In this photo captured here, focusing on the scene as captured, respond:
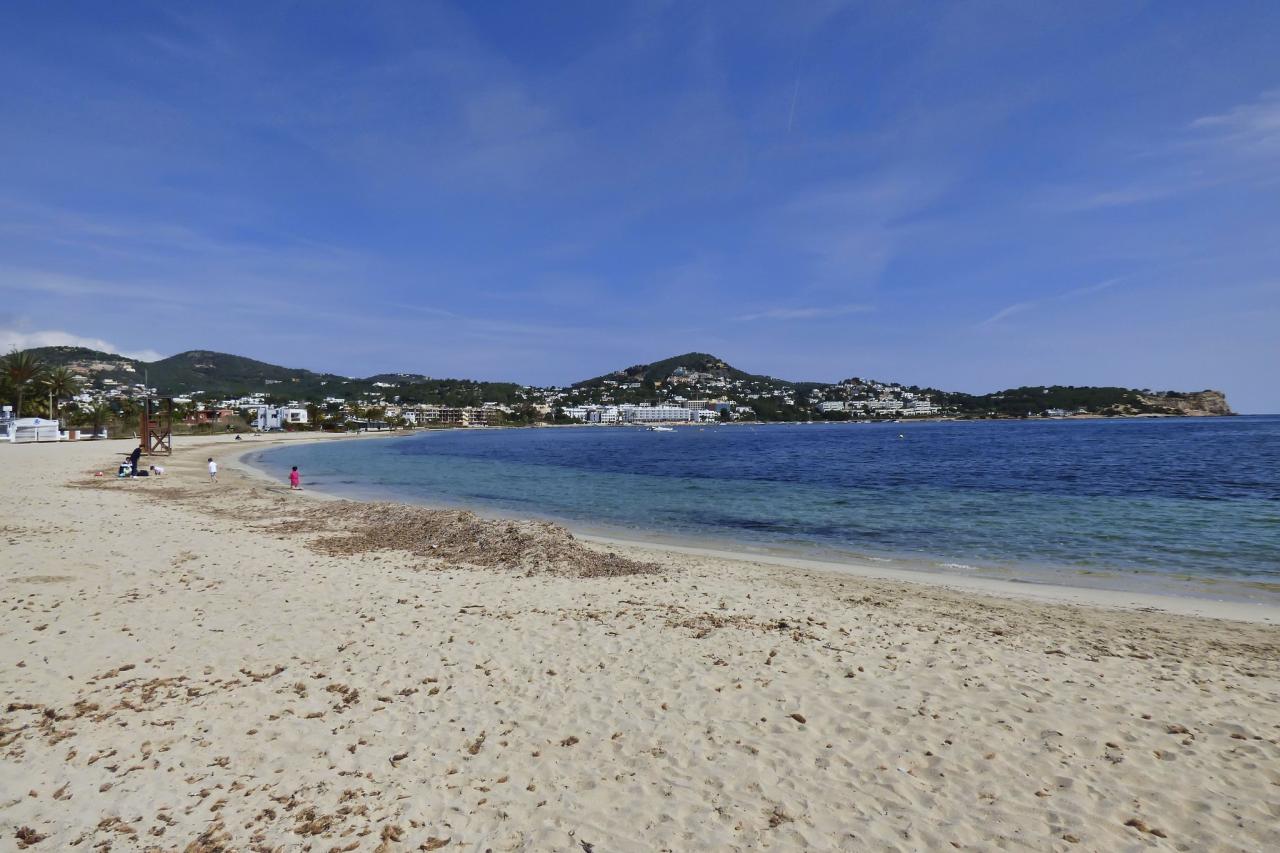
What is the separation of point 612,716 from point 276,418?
162 m

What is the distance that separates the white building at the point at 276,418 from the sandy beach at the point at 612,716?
148028 millimetres

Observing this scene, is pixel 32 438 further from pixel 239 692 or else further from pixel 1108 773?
pixel 1108 773

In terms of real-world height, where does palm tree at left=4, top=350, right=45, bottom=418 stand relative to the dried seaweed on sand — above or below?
above

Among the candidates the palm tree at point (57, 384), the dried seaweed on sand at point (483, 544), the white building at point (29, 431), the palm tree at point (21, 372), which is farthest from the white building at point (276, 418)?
the dried seaweed on sand at point (483, 544)

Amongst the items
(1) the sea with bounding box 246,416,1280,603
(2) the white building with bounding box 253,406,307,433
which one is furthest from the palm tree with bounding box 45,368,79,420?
(1) the sea with bounding box 246,416,1280,603

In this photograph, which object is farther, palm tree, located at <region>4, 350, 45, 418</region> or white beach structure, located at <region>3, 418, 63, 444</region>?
palm tree, located at <region>4, 350, 45, 418</region>

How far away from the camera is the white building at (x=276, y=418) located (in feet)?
465

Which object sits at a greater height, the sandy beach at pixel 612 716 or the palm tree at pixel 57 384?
the palm tree at pixel 57 384

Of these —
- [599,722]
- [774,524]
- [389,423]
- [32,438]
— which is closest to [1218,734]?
[599,722]

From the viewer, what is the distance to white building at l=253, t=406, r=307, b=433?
142m

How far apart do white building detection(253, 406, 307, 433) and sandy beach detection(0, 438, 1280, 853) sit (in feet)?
486

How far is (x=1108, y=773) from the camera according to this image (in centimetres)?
517

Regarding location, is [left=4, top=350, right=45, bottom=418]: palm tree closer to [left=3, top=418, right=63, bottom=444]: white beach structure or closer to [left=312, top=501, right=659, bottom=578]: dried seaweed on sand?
[left=3, top=418, right=63, bottom=444]: white beach structure

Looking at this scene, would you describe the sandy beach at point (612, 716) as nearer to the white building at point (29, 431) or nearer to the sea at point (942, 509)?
the sea at point (942, 509)
